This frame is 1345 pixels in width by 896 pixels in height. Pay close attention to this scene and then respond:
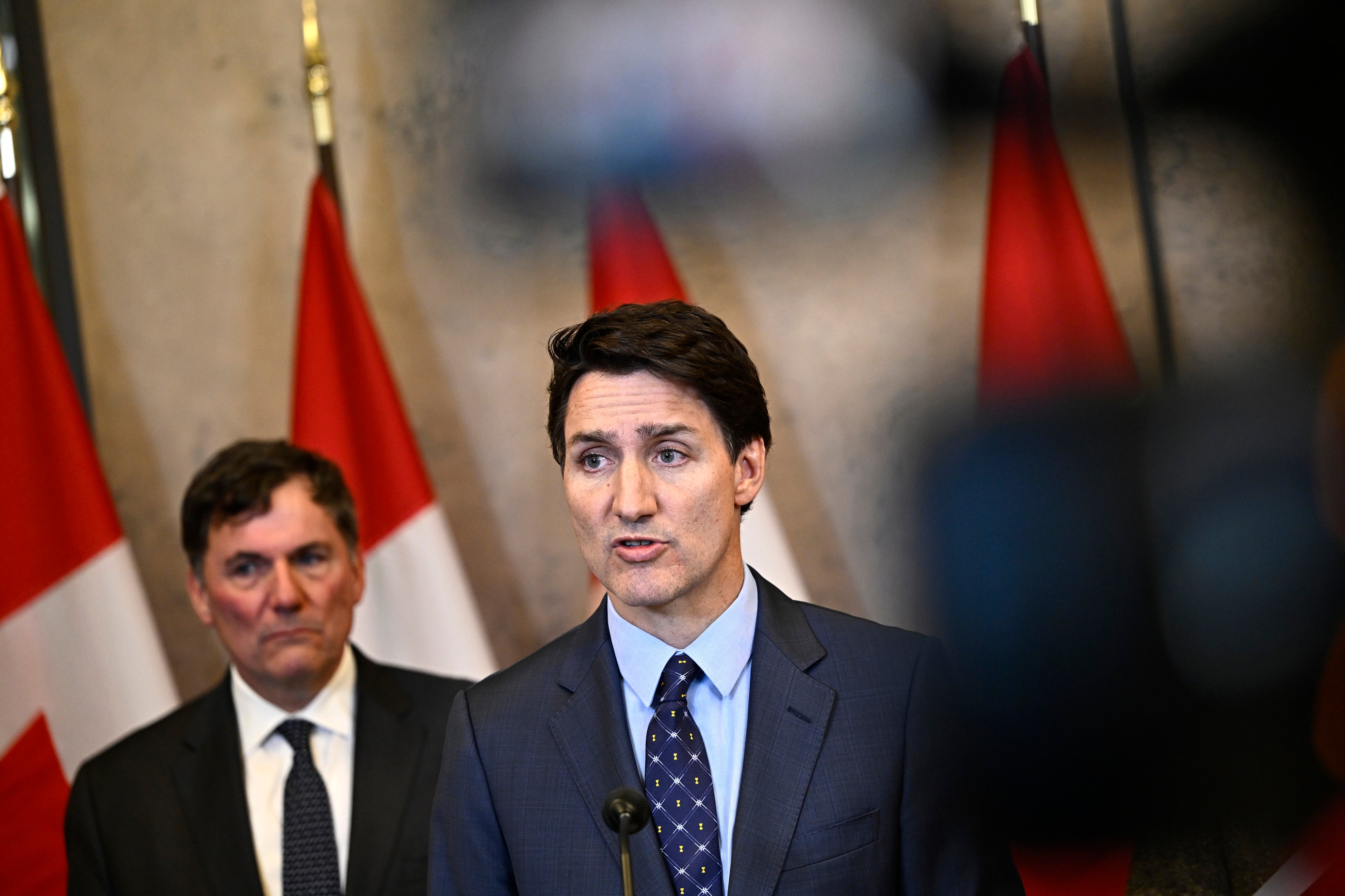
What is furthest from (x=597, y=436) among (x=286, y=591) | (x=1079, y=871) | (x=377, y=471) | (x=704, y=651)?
(x=1079, y=871)

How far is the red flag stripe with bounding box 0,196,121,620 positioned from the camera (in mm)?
2561

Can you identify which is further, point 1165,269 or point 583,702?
point 1165,269

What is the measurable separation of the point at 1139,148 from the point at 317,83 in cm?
182

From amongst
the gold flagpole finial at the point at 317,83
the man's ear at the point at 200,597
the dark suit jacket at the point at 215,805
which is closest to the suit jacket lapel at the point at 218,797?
the dark suit jacket at the point at 215,805

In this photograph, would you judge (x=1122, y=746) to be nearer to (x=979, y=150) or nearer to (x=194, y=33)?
(x=979, y=150)

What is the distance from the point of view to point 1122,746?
2.42 m

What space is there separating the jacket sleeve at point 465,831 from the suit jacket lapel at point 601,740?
0.11 meters

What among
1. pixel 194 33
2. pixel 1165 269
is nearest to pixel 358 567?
pixel 194 33

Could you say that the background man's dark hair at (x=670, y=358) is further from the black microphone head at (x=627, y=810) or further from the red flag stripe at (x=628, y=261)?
the red flag stripe at (x=628, y=261)

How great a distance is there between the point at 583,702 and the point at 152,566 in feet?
6.23

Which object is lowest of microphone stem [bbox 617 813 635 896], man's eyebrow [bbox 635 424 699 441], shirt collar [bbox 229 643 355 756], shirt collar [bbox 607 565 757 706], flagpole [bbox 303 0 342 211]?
microphone stem [bbox 617 813 635 896]

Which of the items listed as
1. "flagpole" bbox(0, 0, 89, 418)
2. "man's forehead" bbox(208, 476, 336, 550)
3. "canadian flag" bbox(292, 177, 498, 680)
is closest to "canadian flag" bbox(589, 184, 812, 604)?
"canadian flag" bbox(292, 177, 498, 680)

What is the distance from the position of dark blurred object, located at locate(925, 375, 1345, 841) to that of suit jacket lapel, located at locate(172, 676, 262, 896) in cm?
134

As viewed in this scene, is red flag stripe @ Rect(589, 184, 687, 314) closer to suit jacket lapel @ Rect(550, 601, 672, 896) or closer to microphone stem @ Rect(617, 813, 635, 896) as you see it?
suit jacket lapel @ Rect(550, 601, 672, 896)
